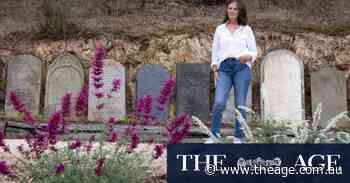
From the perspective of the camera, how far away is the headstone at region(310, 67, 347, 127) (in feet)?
34.4

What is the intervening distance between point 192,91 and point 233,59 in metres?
4.19

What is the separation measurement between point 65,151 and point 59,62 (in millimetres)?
6698

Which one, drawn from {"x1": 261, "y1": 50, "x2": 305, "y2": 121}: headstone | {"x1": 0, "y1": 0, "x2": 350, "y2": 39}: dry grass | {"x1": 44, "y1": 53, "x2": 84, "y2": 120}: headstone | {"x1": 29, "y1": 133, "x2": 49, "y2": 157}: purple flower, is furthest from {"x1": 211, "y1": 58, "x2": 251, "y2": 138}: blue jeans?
{"x1": 0, "y1": 0, "x2": 350, "y2": 39}: dry grass

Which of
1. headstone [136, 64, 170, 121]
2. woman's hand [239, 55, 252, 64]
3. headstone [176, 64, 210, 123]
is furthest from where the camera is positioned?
headstone [176, 64, 210, 123]

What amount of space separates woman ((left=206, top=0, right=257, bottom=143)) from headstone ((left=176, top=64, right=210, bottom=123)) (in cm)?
399

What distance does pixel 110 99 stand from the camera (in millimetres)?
10227

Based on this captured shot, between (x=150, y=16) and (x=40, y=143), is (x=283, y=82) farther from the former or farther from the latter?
(x=40, y=143)

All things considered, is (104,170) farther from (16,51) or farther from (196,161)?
(16,51)

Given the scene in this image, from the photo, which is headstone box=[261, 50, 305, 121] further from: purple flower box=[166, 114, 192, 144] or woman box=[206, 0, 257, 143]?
purple flower box=[166, 114, 192, 144]

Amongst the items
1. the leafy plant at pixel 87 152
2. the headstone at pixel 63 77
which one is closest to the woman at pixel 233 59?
the leafy plant at pixel 87 152

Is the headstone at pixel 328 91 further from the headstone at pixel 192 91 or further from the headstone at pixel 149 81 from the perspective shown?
the headstone at pixel 149 81

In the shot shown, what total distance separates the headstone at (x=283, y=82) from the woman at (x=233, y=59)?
3.95 meters

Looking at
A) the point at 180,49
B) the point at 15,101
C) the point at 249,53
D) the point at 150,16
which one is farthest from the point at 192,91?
the point at 15,101

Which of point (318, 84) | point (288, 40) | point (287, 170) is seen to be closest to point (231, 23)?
point (287, 170)
